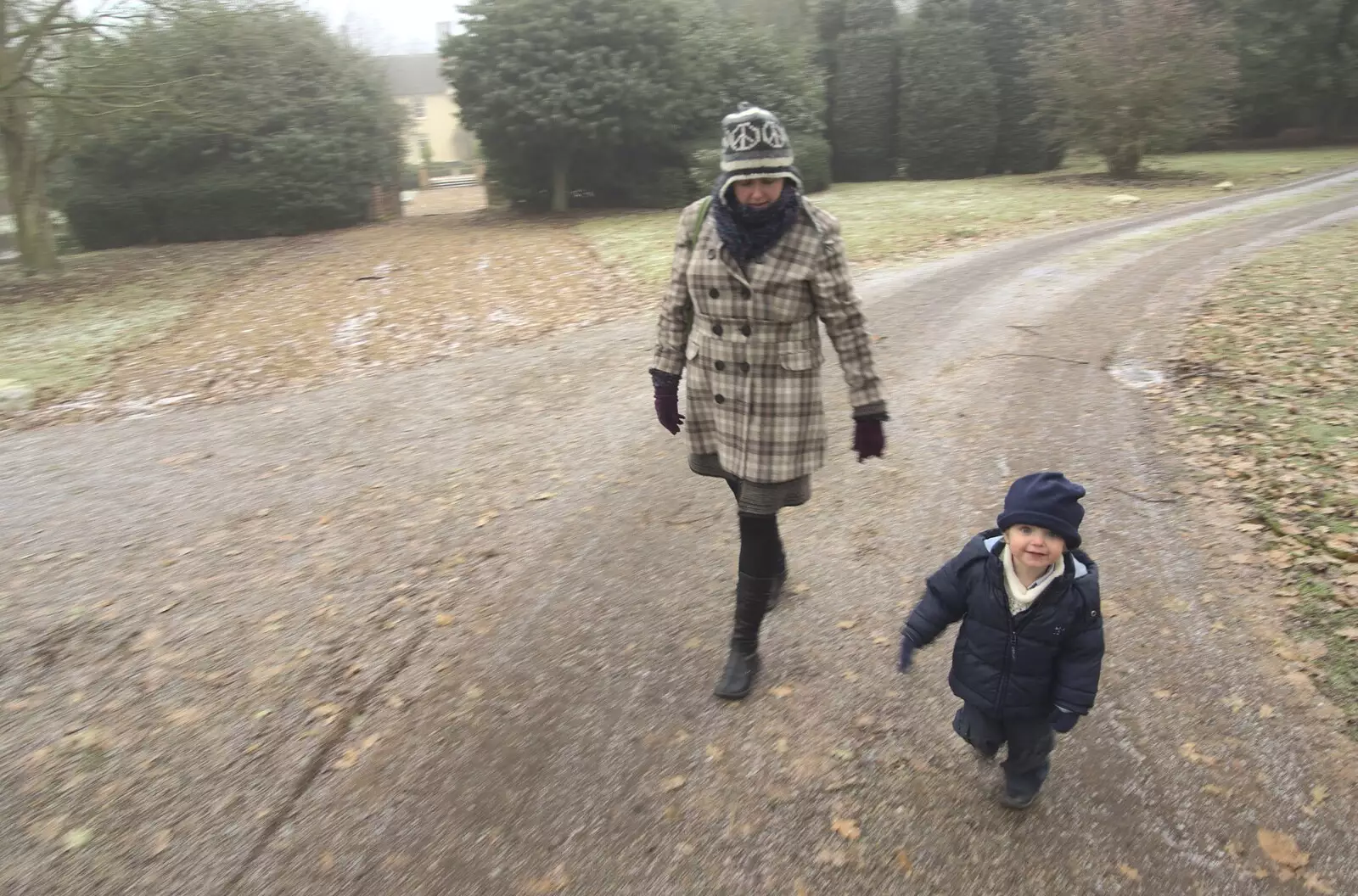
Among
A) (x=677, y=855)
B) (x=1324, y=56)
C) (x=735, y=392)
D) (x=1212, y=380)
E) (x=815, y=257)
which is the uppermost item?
(x=1324, y=56)

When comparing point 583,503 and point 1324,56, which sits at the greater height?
point 1324,56

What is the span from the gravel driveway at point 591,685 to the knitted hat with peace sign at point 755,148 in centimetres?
192

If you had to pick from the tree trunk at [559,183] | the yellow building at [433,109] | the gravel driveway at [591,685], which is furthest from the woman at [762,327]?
the yellow building at [433,109]

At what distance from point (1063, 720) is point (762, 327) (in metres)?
1.52

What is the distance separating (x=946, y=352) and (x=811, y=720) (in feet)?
17.5

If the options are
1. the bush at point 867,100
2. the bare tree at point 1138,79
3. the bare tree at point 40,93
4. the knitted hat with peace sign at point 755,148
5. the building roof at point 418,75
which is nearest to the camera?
the knitted hat with peace sign at point 755,148

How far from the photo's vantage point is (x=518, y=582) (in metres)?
4.36

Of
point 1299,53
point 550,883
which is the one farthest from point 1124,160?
point 550,883

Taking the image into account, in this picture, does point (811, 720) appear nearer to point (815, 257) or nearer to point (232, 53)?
point (815, 257)

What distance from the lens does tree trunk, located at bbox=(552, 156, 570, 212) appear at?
21.0 metres

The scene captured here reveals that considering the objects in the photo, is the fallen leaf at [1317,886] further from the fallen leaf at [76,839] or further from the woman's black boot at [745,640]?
the fallen leaf at [76,839]

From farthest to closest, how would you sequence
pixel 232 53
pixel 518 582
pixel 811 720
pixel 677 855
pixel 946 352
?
pixel 232 53 → pixel 946 352 → pixel 518 582 → pixel 811 720 → pixel 677 855

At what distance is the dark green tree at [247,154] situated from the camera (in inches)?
746

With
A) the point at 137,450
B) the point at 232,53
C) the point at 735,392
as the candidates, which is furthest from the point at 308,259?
the point at 735,392
